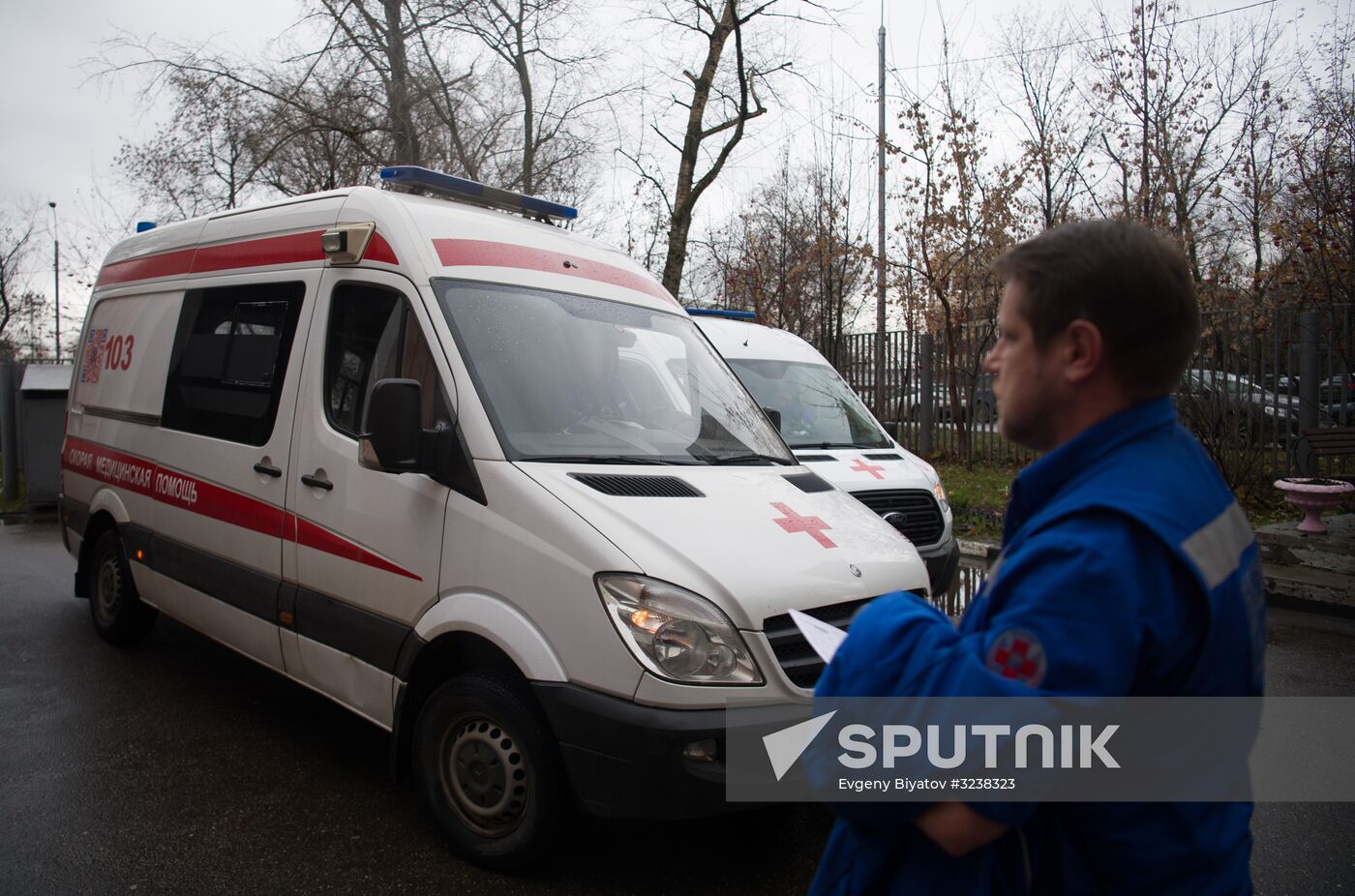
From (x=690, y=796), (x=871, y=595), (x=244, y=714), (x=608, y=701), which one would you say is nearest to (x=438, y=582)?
(x=608, y=701)

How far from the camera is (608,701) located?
296 cm

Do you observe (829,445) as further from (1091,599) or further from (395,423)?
(1091,599)

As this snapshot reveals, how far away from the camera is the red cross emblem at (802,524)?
11.4 feet

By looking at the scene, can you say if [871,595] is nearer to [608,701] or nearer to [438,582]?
[608,701]

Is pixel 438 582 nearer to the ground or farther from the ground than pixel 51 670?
farther from the ground

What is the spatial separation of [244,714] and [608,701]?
2.92 m

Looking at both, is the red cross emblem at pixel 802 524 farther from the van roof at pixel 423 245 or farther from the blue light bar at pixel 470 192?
the blue light bar at pixel 470 192

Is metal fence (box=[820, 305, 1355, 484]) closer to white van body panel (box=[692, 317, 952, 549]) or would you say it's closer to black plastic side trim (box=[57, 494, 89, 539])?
white van body panel (box=[692, 317, 952, 549])

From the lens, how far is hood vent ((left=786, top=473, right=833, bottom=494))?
159 inches

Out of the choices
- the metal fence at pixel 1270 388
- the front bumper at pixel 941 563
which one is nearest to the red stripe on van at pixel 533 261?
the front bumper at pixel 941 563

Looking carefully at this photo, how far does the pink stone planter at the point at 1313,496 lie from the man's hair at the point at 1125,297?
906 cm

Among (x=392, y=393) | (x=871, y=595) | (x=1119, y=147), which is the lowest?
(x=871, y=595)

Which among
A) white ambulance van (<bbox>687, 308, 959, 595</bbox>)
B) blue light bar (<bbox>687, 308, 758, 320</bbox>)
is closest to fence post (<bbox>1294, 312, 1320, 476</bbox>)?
white ambulance van (<bbox>687, 308, 959, 595</bbox>)

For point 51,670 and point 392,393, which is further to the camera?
point 51,670
